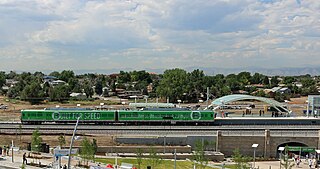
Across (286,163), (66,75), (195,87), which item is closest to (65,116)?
(286,163)

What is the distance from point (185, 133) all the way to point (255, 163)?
1074cm

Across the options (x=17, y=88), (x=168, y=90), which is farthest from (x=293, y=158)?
(x=17, y=88)

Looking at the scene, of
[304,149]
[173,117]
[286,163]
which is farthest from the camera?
[173,117]

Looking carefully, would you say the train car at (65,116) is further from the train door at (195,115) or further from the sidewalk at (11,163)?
the sidewalk at (11,163)

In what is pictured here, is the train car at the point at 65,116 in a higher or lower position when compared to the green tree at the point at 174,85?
lower

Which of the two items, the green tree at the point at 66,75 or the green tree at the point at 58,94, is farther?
the green tree at the point at 66,75

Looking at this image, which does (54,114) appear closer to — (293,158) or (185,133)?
(185,133)

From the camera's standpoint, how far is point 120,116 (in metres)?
65.4

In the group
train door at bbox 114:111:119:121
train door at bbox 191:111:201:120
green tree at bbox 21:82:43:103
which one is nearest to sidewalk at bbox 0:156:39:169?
train door at bbox 114:111:119:121

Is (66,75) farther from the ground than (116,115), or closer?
farther from the ground

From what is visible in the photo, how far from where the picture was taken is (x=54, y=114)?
64.4m

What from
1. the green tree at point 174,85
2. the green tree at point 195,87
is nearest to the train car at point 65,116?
the green tree at point 174,85

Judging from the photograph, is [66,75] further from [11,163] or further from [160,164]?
[11,163]

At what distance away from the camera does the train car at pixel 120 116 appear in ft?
210
